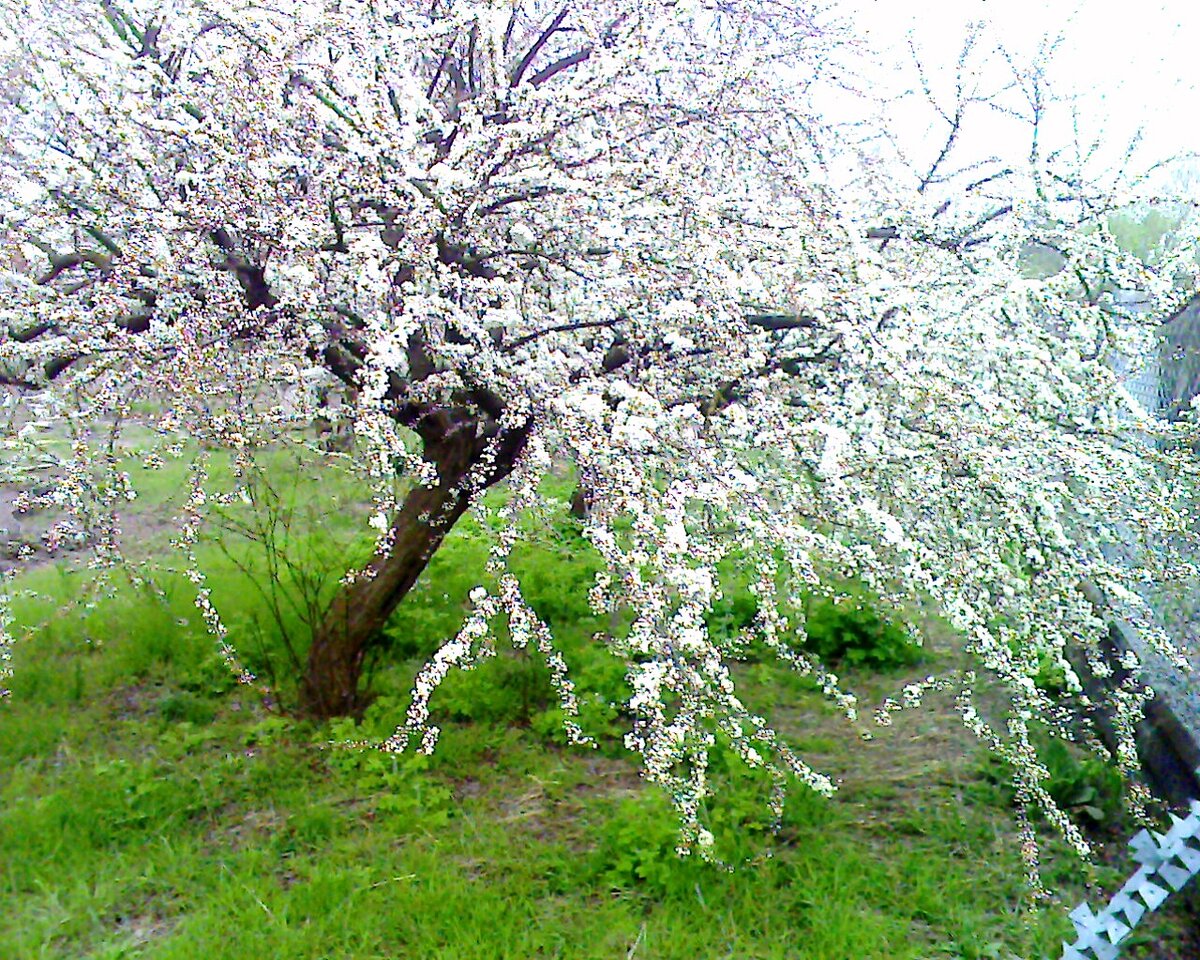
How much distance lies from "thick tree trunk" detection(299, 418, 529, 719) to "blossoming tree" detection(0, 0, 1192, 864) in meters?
0.20

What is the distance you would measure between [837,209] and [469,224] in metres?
1.05

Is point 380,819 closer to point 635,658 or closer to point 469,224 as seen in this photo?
point 635,658

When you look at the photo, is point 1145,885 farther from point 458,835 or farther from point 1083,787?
point 458,835

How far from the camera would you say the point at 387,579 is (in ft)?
12.3

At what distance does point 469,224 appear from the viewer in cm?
269

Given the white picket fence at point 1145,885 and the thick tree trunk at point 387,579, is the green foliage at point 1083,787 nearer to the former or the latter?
the white picket fence at point 1145,885

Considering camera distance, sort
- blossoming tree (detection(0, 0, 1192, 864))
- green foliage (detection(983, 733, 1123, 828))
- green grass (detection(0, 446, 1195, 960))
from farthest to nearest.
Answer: green foliage (detection(983, 733, 1123, 828)), green grass (detection(0, 446, 1195, 960)), blossoming tree (detection(0, 0, 1192, 864))

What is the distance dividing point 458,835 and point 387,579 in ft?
3.39

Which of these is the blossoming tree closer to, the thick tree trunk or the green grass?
the thick tree trunk

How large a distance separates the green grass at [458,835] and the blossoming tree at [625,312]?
0.56m

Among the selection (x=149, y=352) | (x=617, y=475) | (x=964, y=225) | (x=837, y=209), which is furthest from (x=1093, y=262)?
(x=149, y=352)

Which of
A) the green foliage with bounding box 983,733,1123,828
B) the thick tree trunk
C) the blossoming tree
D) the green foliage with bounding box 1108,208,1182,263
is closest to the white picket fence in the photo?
the blossoming tree

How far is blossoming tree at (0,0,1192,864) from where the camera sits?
2309 mm

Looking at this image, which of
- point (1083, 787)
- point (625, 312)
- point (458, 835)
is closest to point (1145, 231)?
point (1083, 787)
